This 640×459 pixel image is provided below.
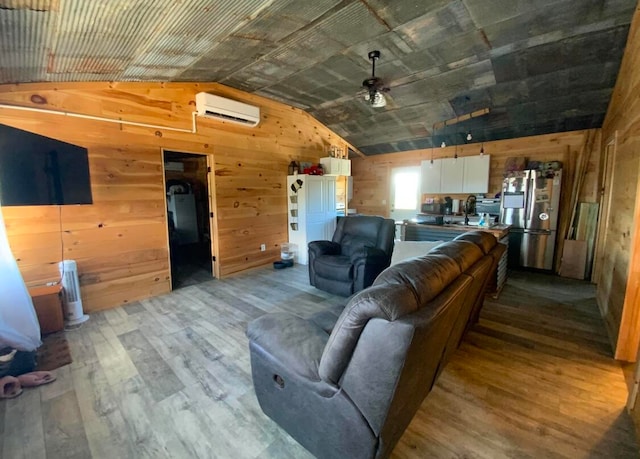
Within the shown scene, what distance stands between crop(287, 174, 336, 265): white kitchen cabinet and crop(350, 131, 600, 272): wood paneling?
6.06 ft

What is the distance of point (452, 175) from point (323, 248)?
336 centimetres

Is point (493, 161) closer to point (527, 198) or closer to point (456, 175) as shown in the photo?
point (456, 175)

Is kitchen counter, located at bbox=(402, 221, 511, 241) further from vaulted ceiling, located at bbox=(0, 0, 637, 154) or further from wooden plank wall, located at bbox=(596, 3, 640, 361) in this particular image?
vaulted ceiling, located at bbox=(0, 0, 637, 154)

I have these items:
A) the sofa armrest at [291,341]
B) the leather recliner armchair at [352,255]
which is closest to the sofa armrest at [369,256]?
the leather recliner armchair at [352,255]

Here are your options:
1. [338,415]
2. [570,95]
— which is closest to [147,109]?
[338,415]

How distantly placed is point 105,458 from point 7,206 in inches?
94.2

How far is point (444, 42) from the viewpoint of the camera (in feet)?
9.38

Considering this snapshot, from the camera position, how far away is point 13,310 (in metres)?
2.16

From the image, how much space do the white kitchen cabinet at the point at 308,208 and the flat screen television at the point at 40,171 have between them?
295cm

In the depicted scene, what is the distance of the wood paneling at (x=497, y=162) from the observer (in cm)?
438

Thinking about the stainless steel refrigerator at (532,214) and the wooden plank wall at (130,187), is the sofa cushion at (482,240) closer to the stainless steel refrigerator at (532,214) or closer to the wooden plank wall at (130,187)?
the stainless steel refrigerator at (532,214)

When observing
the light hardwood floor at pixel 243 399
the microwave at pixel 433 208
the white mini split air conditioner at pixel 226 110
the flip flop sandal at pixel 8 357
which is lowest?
the light hardwood floor at pixel 243 399

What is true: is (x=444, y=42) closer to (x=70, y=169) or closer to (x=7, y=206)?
(x=70, y=169)

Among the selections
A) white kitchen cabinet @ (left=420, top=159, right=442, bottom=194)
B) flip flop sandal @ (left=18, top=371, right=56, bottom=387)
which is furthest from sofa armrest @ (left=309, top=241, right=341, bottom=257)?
white kitchen cabinet @ (left=420, top=159, right=442, bottom=194)
